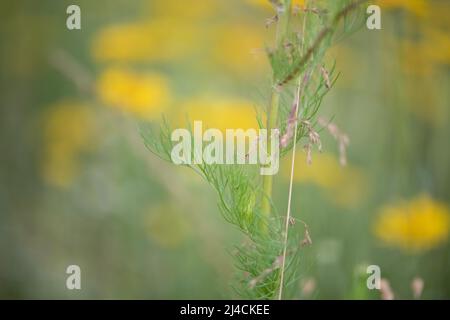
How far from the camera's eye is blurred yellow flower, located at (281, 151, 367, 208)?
1629mm

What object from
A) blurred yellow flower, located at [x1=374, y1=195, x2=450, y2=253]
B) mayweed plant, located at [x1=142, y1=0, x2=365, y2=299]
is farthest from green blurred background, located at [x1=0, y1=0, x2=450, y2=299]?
mayweed plant, located at [x1=142, y1=0, x2=365, y2=299]

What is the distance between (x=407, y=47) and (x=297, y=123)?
0.80 metres

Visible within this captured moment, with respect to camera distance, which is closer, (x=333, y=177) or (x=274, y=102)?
(x=274, y=102)

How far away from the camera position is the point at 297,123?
782 mm

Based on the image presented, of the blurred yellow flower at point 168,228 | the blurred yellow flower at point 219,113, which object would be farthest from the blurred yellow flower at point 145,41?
→ the blurred yellow flower at point 168,228

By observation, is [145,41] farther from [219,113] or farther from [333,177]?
[333,177]

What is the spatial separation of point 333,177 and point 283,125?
0.91 metres

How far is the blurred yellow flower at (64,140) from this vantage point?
1.69 meters

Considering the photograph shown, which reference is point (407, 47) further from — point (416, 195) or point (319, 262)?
point (319, 262)

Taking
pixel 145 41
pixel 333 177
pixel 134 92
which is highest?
pixel 145 41

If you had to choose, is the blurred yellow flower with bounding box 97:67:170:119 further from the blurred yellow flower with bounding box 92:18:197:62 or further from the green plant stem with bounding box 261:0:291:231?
the green plant stem with bounding box 261:0:291:231

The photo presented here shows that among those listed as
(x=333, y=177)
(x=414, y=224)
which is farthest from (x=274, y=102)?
(x=333, y=177)

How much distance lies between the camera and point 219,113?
1719mm

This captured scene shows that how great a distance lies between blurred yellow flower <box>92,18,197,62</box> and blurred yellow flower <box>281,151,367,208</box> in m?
0.45
